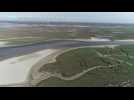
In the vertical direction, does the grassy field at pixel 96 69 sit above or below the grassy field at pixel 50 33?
below

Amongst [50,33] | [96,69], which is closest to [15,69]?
[50,33]

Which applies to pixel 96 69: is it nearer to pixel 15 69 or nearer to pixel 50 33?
pixel 50 33

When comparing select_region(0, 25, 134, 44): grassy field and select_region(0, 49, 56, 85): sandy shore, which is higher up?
select_region(0, 25, 134, 44): grassy field

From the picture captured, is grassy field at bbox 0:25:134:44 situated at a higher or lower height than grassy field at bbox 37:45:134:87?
higher

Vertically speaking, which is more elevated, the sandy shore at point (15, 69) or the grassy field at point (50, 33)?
the grassy field at point (50, 33)
